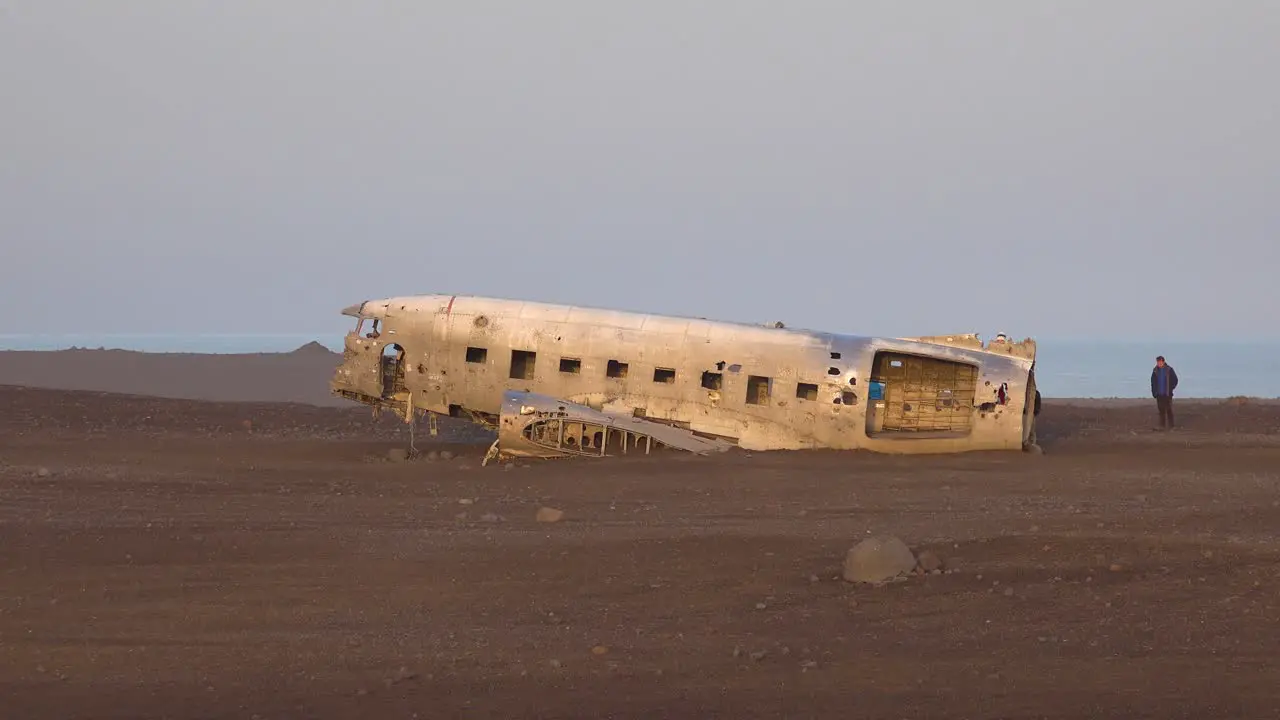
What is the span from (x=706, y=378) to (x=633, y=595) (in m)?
14.2

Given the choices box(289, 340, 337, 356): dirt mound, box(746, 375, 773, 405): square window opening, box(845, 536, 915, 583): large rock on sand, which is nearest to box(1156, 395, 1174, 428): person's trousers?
box(746, 375, 773, 405): square window opening

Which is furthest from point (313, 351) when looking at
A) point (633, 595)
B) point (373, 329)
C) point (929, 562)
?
point (929, 562)

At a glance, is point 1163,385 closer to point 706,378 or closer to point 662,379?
point 706,378

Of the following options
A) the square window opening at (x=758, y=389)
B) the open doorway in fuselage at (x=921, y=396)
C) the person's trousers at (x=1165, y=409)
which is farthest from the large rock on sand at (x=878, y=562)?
the person's trousers at (x=1165, y=409)

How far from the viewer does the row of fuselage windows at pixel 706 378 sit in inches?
1056

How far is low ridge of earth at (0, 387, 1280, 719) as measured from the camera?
32.2 feet

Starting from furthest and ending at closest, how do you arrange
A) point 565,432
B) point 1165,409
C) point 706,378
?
point 1165,409
point 706,378
point 565,432

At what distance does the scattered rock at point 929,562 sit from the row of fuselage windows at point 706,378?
43.3 ft

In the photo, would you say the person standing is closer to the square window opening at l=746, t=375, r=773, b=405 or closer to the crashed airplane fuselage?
the crashed airplane fuselage

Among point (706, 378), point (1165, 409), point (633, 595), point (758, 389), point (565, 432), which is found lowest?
point (633, 595)

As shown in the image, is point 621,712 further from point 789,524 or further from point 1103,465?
point 1103,465

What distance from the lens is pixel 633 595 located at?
13.0 m

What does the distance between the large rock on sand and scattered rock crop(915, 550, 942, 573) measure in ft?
0.34

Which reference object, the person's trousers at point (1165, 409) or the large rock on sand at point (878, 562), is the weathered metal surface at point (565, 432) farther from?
the person's trousers at point (1165, 409)
